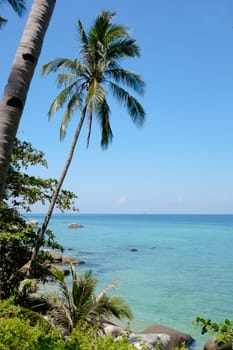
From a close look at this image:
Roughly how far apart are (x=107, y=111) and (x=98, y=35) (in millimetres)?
3072

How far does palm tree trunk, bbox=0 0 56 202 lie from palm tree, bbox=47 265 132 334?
24.3 ft

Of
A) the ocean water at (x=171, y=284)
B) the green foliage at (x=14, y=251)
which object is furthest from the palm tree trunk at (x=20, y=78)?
the ocean water at (x=171, y=284)

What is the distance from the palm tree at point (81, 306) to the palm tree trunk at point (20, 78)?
741 centimetres

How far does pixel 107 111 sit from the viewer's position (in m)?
13.6

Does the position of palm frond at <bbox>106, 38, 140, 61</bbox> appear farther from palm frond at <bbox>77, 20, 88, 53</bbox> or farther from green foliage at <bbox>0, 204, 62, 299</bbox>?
green foliage at <bbox>0, 204, 62, 299</bbox>

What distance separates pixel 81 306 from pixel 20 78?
8144 millimetres

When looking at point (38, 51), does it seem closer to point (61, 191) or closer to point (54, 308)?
point (54, 308)

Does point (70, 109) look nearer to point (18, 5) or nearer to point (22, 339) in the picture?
point (18, 5)

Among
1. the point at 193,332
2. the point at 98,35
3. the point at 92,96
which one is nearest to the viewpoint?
Answer: the point at 92,96

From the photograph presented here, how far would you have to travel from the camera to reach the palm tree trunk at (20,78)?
2717 mm

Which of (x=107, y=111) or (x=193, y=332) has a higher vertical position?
(x=107, y=111)

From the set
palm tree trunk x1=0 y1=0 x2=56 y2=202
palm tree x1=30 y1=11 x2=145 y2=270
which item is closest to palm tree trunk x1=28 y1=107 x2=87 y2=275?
palm tree x1=30 y1=11 x2=145 y2=270

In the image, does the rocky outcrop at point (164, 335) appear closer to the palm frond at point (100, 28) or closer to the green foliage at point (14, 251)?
the green foliage at point (14, 251)

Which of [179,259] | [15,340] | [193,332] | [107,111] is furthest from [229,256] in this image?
[15,340]
